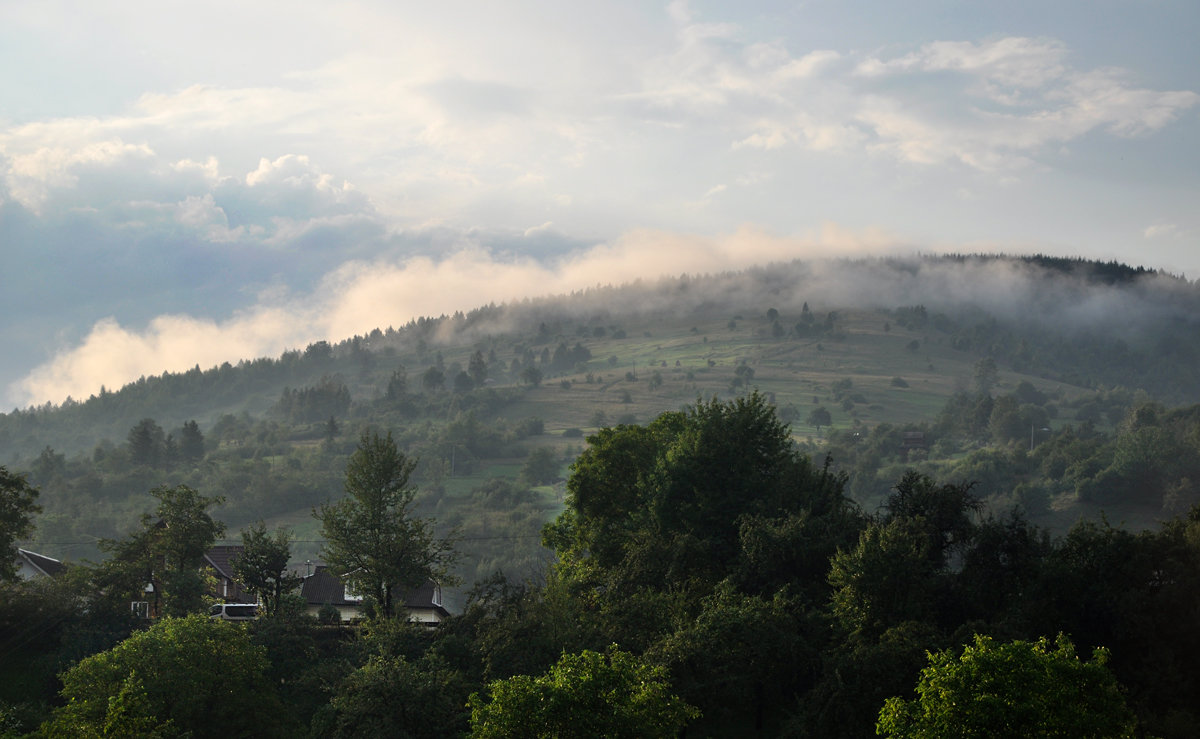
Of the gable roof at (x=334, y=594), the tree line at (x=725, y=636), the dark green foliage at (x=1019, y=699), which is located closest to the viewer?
the dark green foliage at (x=1019, y=699)

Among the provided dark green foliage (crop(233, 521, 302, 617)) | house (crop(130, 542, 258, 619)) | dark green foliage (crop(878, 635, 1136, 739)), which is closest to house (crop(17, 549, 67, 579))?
house (crop(130, 542, 258, 619))

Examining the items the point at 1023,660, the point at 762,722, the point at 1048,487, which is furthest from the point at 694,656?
the point at 1048,487

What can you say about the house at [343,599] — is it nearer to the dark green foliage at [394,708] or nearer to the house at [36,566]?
the house at [36,566]

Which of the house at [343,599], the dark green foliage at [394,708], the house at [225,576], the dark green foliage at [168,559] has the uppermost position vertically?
the dark green foliage at [168,559]

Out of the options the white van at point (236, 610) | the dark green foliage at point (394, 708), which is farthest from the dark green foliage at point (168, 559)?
the dark green foliage at point (394, 708)

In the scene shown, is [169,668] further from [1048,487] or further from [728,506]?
[1048,487]

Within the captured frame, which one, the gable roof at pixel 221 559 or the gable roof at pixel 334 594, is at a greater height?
the gable roof at pixel 221 559

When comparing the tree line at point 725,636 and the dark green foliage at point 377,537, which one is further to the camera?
the dark green foliage at point 377,537

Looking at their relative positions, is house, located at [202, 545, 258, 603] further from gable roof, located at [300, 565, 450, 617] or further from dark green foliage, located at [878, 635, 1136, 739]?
dark green foliage, located at [878, 635, 1136, 739]

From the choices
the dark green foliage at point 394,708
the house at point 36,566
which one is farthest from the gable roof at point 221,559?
the dark green foliage at point 394,708

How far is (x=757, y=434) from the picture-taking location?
5659 centimetres

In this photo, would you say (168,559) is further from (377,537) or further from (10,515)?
(377,537)

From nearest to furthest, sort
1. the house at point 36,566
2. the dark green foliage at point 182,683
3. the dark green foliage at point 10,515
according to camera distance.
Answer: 1. the dark green foliage at point 182,683
2. the dark green foliage at point 10,515
3. the house at point 36,566

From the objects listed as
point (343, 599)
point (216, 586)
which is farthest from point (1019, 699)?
point (343, 599)
